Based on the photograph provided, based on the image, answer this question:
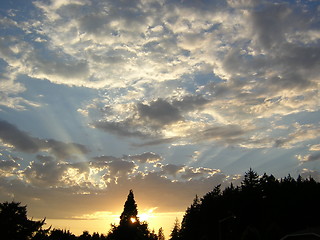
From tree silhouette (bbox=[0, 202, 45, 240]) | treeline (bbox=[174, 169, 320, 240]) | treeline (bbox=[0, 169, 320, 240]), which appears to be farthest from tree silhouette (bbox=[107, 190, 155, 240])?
tree silhouette (bbox=[0, 202, 45, 240])

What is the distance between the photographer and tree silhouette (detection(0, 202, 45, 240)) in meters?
36.0

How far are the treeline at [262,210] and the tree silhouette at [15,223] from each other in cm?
4327

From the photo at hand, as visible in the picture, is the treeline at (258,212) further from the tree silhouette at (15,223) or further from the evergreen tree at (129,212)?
the tree silhouette at (15,223)

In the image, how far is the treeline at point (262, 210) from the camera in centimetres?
7675

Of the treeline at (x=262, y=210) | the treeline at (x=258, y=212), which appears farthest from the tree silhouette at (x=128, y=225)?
the treeline at (x=262, y=210)

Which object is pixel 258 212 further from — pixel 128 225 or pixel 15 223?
pixel 15 223

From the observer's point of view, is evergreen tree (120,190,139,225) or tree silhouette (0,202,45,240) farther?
evergreen tree (120,190,139,225)

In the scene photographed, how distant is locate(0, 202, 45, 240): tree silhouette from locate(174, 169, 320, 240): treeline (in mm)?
43274

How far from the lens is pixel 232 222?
89.9m

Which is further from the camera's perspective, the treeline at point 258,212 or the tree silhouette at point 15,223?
the treeline at point 258,212

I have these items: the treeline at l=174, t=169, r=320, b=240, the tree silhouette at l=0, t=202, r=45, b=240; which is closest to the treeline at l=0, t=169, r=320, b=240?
the treeline at l=174, t=169, r=320, b=240

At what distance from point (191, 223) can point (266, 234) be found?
42.6 metres

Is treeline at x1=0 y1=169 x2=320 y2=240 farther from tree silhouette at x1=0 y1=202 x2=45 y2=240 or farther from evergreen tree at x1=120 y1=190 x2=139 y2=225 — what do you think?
tree silhouette at x1=0 y1=202 x2=45 y2=240

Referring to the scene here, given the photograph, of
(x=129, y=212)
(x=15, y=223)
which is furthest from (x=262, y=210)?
(x=15, y=223)
